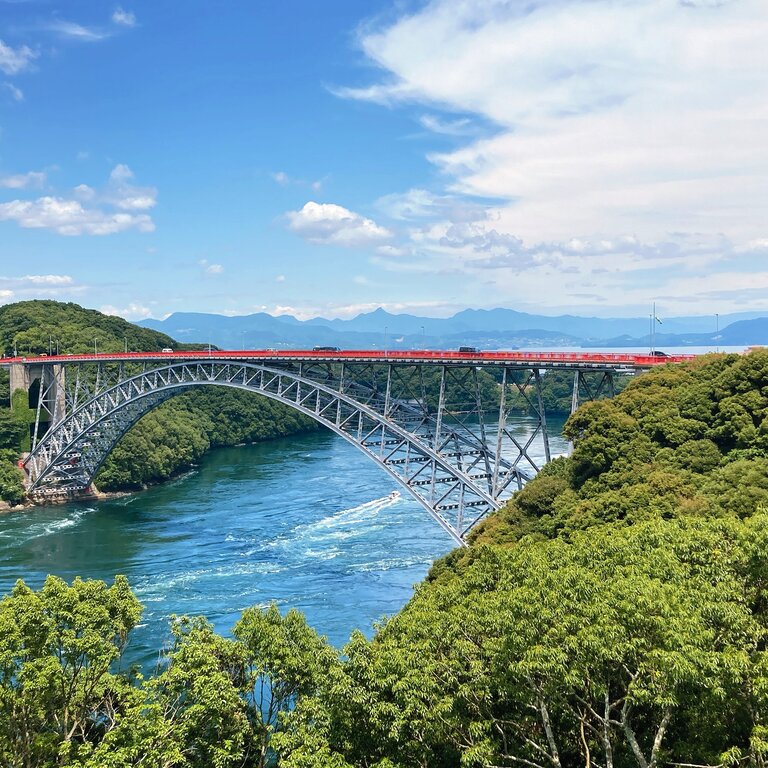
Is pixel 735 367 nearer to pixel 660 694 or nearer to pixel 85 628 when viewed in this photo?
pixel 660 694

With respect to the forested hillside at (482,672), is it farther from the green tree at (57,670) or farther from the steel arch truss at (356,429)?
the steel arch truss at (356,429)

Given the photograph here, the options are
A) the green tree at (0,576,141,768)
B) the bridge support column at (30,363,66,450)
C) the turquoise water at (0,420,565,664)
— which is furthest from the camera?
the bridge support column at (30,363,66,450)

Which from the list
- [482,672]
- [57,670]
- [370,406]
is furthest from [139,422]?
[482,672]

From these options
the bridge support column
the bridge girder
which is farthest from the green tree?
the bridge support column

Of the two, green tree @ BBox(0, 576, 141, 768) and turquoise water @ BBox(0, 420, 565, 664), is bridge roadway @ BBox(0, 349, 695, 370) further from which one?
green tree @ BBox(0, 576, 141, 768)

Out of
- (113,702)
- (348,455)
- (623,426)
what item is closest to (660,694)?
(113,702)

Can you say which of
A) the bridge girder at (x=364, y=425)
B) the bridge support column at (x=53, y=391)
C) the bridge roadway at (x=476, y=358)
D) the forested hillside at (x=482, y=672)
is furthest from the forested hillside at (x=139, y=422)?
the forested hillside at (x=482, y=672)
